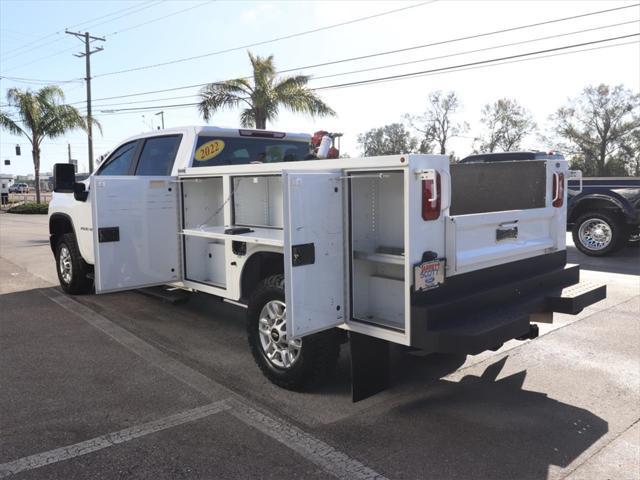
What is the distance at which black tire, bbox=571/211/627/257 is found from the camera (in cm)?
1097

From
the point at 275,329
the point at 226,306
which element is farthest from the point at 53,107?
the point at 275,329

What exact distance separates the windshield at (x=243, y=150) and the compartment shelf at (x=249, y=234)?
84 cm

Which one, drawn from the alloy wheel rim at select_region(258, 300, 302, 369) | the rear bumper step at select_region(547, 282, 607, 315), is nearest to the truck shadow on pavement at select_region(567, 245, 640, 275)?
the rear bumper step at select_region(547, 282, 607, 315)

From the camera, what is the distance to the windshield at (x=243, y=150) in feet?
19.6

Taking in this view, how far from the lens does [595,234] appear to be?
1128 cm

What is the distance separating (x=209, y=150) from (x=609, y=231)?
853 cm

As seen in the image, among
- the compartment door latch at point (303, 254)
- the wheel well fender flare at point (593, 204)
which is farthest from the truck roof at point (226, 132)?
the wheel well fender flare at point (593, 204)

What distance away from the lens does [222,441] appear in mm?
3607

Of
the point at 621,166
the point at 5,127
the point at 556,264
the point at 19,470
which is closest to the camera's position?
the point at 19,470

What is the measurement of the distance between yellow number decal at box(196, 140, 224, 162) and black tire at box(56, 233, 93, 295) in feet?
8.24

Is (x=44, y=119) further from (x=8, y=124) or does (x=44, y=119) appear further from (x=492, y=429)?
(x=492, y=429)

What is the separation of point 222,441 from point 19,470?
116 cm

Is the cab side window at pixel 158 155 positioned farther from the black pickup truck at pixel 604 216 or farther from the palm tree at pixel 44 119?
the palm tree at pixel 44 119

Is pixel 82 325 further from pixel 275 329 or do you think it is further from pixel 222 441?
pixel 222 441
